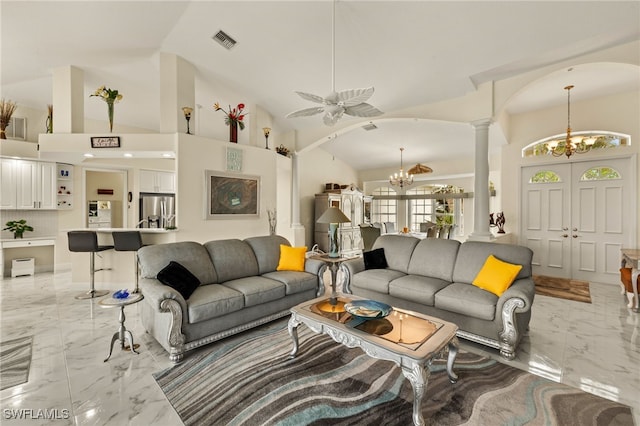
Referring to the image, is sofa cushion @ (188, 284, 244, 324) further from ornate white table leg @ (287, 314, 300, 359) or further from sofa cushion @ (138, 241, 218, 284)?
ornate white table leg @ (287, 314, 300, 359)

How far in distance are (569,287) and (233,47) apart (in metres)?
6.73

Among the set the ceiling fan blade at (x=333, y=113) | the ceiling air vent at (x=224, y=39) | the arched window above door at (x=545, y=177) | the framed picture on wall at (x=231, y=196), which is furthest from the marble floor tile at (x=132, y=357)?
the ceiling air vent at (x=224, y=39)

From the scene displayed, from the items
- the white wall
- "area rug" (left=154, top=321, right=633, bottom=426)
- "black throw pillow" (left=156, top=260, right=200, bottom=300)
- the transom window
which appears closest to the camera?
"area rug" (left=154, top=321, right=633, bottom=426)

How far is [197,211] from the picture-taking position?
Result: 15.5 ft

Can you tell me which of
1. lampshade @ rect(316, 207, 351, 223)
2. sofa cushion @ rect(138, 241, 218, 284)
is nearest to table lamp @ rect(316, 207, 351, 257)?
lampshade @ rect(316, 207, 351, 223)

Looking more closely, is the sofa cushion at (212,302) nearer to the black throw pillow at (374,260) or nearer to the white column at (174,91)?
the black throw pillow at (374,260)

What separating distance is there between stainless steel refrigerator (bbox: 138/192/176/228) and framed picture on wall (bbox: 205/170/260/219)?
7.96ft

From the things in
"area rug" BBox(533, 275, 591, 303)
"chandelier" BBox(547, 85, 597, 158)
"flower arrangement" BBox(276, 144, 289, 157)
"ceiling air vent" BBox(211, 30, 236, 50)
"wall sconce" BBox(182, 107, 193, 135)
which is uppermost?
"ceiling air vent" BBox(211, 30, 236, 50)

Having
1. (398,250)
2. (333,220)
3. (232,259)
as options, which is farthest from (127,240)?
(398,250)

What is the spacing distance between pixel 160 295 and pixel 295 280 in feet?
4.86

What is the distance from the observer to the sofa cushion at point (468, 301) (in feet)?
8.67

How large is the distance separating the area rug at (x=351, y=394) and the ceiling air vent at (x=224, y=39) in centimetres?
406

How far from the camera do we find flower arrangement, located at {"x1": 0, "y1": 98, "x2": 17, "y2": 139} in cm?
513

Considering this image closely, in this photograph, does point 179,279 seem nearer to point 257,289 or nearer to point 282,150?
point 257,289
